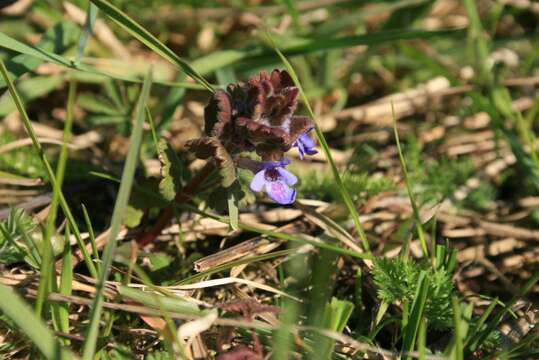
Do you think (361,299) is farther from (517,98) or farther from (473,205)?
(517,98)

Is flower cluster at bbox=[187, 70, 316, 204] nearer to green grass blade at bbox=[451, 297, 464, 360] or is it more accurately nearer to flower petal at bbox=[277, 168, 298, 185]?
flower petal at bbox=[277, 168, 298, 185]

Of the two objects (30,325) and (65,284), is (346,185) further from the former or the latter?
(30,325)

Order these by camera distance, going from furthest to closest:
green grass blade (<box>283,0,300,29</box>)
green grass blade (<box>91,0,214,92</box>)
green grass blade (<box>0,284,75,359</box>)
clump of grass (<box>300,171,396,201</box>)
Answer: green grass blade (<box>283,0,300,29</box>) < clump of grass (<box>300,171,396,201</box>) < green grass blade (<box>91,0,214,92</box>) < green grass blade (<box>0,284,75,359</box>)

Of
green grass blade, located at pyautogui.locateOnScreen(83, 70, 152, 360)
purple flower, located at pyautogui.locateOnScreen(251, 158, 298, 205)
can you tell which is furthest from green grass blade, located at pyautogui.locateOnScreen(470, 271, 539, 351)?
green grass blade, located at pyautogui.locateOnScreen(83, 70, 152, 360)

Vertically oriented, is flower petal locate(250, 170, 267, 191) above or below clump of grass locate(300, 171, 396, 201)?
above

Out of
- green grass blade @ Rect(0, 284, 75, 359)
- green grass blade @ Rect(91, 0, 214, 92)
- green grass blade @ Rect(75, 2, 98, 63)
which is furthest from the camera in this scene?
green grass blade @ Rect(75, 2, 98, 63)

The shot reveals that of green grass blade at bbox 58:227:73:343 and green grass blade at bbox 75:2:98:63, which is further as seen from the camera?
green grass blade at bbox 75:2:98:63
